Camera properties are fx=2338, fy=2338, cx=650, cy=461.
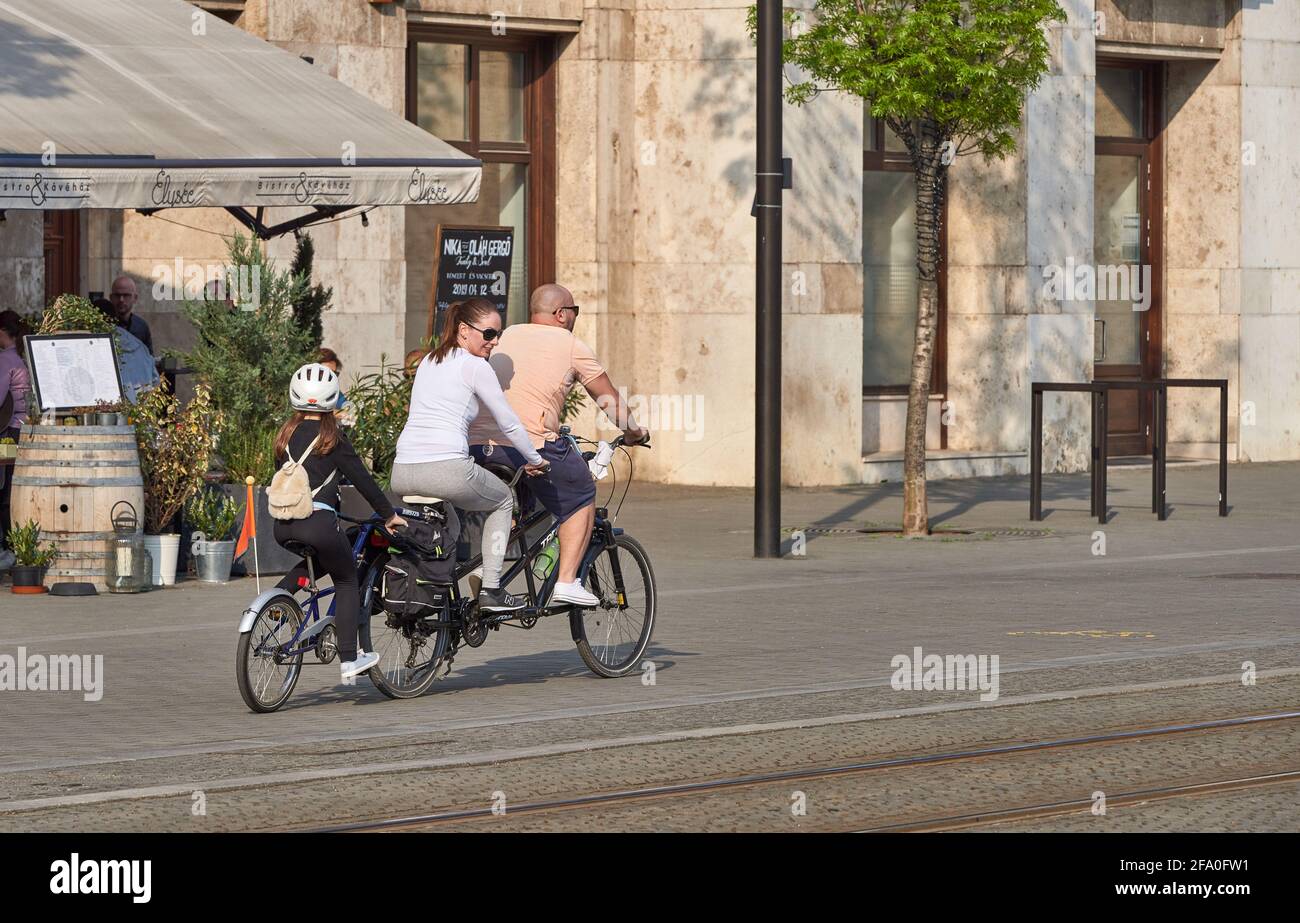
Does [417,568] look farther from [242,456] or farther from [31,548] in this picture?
[242,456]

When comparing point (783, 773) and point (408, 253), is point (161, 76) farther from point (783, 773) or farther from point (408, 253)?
point (783, 773)

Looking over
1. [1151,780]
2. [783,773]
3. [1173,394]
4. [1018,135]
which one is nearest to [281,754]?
[783,773]

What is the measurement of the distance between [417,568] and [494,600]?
16.7 inches

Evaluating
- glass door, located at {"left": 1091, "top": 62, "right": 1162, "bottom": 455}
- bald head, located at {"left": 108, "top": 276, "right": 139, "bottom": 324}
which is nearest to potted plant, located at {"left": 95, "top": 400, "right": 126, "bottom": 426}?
bald head, located at {"left": 108, "top": 276, "right": 139, "bottom": 324}

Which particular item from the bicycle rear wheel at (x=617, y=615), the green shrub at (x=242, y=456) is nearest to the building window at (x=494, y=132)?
the green shrub at (x=242, y=456)

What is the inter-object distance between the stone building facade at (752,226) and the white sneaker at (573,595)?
33.8ft

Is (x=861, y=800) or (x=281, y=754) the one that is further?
(x=281, y=754)

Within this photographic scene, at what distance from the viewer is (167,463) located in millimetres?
14547

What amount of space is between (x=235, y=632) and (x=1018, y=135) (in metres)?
13.4

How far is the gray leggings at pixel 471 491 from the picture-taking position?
9844mm

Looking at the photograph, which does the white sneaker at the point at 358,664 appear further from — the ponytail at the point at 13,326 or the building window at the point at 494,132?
the building window at the point at 494,132

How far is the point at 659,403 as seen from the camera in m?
22.1

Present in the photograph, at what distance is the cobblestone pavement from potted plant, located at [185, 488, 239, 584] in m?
0.30

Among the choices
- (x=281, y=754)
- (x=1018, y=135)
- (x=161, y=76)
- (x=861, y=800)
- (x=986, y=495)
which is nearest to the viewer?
(x=861, y=800)
